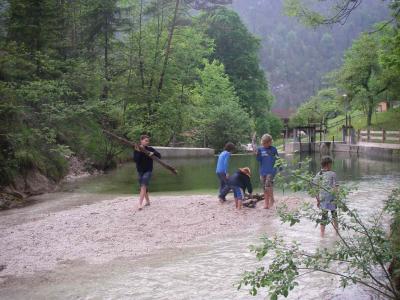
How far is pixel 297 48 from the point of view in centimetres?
14875

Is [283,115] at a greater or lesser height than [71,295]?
greater

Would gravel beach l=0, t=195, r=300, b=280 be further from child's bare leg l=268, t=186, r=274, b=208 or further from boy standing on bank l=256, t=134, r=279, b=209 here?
boy standing on bank l=256, t=134, r=279, b=209

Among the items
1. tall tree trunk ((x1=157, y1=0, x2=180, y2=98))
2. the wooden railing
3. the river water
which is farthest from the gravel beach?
the wooden railing

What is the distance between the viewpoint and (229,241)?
27.4ft

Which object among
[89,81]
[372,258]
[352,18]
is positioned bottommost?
[372,258]

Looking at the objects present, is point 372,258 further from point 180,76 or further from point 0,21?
point 180,76

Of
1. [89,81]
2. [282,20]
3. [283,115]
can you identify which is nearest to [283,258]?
[89,81]

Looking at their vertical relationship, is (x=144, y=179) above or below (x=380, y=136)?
below

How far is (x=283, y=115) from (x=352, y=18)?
257ft

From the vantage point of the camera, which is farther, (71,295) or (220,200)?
(220,200)

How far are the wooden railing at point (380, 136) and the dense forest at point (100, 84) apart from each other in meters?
11.1

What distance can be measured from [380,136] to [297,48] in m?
116

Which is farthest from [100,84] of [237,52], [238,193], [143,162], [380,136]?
[237,52]

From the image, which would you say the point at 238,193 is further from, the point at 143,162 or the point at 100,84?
the point at 100,84
